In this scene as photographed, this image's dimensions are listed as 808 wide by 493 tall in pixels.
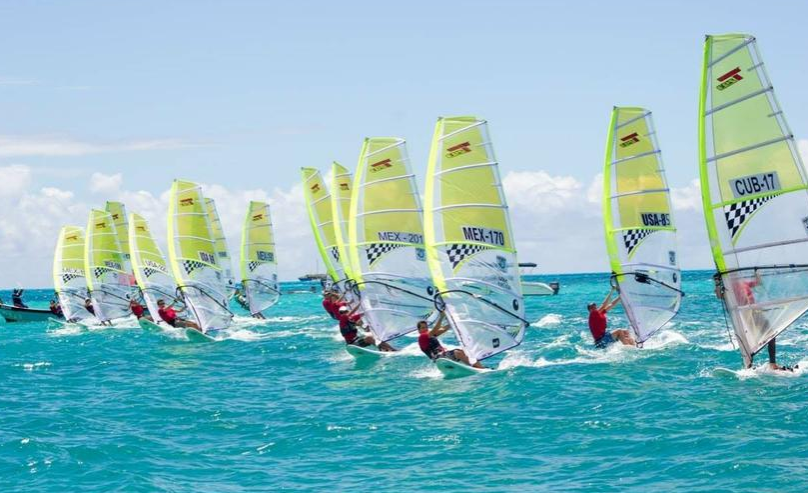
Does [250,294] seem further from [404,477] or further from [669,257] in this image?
[404,477]

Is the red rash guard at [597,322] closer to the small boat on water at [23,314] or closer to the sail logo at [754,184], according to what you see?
the sail logo at [754,184]

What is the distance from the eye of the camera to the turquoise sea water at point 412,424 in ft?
50.5

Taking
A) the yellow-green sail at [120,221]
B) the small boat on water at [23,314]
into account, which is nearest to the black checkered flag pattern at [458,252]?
the yellow-green sail at [120,221]

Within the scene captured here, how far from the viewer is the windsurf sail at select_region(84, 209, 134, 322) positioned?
48719mm

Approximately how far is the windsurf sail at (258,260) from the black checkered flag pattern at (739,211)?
3015 centimetres

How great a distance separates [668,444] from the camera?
1655 centimetres

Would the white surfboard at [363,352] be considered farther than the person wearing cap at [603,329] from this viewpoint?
Yes

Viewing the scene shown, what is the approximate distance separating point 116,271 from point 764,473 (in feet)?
128

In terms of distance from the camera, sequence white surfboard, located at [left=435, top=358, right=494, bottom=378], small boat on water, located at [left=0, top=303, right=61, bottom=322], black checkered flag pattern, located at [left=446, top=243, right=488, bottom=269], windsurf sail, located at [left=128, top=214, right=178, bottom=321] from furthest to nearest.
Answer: small boat on water, located at [left=0, top=303, right=61, bottom=322] < windsurf sail, located at [left=128, top=214, right=178, bottom=321] < black checkered flag pattern, located at [left=446, top=243, right=488, bottom=269] < white surfboard, located at [left=435, top=358, right=494, bottom=378]

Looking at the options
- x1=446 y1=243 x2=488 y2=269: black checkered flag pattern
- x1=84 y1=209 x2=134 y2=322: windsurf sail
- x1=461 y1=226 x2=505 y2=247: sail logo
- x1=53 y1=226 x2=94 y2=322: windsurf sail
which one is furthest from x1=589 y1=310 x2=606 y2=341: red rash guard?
x1=53 y1=226 x2=94 y2=322: windsurf sail

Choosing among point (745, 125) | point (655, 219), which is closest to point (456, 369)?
point (655, 219)

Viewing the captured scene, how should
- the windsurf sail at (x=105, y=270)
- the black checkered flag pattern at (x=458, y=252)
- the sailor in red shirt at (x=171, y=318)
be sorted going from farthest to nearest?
the windsurf sail at (x=105, y=270)
the sailor in red shirt at (x=171, y=318)
the black checkered flag pattern at (x=458, y=252)

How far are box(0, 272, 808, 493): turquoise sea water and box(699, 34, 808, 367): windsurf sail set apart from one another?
1584 millimetres

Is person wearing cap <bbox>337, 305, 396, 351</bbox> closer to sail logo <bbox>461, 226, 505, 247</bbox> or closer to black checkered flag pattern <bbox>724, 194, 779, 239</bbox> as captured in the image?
sail logo <bbox>461, 226, 505, 247</bbox>
